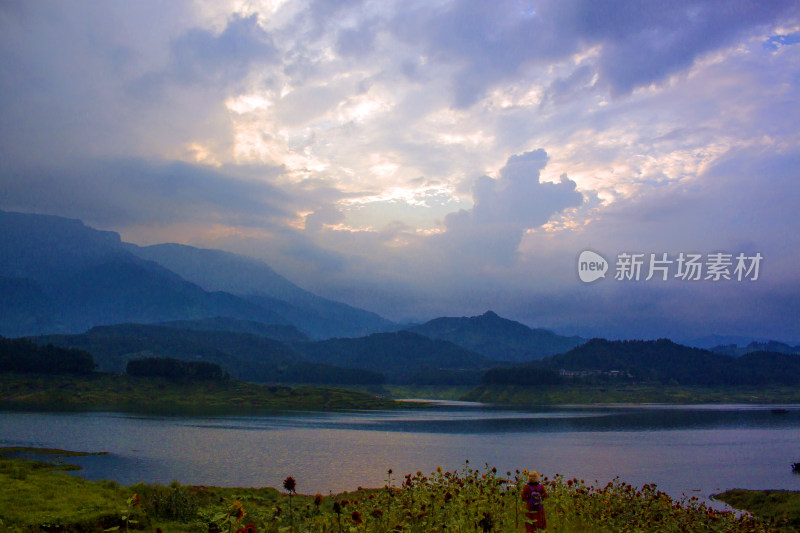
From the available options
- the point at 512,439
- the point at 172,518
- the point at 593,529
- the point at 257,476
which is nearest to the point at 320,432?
the point at 512,439

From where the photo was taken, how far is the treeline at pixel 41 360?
155337 mm

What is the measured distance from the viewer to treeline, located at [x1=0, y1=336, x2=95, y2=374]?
15534 centimetres

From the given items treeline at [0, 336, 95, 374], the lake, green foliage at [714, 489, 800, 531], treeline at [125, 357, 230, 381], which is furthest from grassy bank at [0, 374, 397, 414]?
green foliage at [714, 489, 800, 531]

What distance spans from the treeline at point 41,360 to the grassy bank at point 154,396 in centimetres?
623

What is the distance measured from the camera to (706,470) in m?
59.7

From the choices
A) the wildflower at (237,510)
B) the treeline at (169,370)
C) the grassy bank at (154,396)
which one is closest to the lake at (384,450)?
the grassy bank at (154,396)

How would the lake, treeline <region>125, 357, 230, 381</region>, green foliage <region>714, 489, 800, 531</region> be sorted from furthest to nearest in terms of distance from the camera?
treeline <region>125, 357, 230, 381</region> < the lake < green foliage <region>714, 489, 800, 531</region>

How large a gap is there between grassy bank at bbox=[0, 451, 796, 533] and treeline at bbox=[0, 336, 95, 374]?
15681cm

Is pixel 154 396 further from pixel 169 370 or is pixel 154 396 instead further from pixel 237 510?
pixel 237 510

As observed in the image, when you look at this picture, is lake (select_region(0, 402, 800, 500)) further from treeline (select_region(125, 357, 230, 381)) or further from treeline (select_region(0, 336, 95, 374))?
treeline (select_region(125, 357, 230, 381))

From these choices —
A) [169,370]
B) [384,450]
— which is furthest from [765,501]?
[169,370]

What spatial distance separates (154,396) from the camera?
152m

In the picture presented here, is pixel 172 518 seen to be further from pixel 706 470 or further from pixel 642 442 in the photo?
pixel 642 442

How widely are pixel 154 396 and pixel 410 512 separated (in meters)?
161
